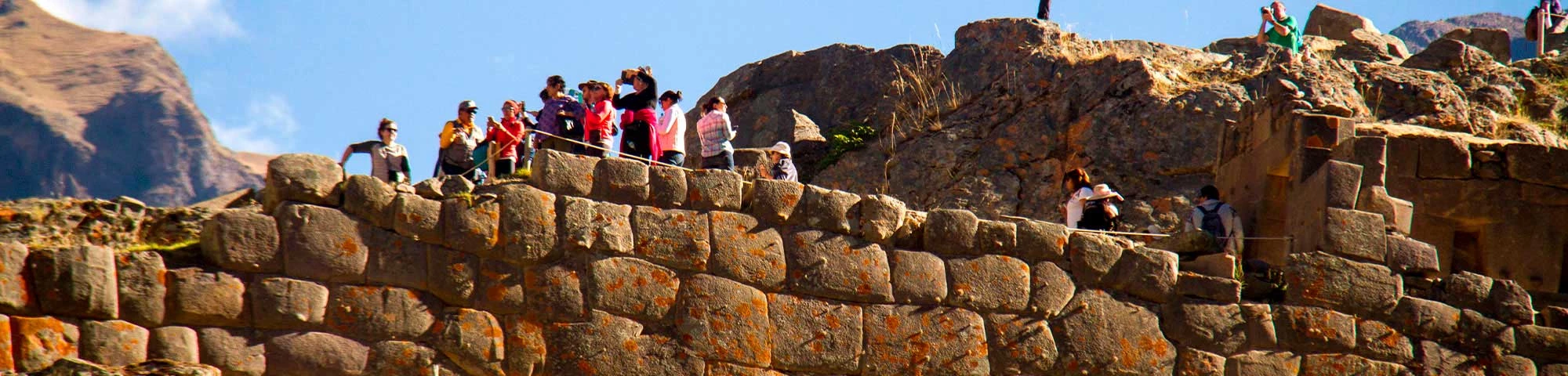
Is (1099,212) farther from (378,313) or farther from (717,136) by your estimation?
(378,313)

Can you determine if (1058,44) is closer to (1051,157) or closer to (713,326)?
(1051,157)

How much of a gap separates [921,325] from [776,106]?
359 inches

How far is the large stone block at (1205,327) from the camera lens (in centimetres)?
982

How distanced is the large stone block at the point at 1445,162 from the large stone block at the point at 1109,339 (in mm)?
3617

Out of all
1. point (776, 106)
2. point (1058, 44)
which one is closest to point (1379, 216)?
point (1058, 44)

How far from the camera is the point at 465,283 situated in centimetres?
864

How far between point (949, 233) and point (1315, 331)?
2.58 metres

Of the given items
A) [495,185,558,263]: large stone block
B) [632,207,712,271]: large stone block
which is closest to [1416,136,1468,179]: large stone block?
[632,207,712,271]: large stone block

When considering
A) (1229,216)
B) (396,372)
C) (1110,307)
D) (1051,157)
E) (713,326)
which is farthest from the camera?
(1051,157)

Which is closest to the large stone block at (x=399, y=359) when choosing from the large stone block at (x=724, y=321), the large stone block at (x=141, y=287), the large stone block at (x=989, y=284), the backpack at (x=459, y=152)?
the large stone block at (x=141, y=287)

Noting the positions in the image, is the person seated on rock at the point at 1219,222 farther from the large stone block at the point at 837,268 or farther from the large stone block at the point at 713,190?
the large stone block at the point at 713,190

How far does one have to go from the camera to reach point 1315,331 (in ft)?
32.4

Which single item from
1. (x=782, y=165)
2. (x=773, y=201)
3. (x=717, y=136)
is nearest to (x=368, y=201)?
(x=773, y=201)

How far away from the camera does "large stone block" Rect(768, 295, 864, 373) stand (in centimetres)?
916
